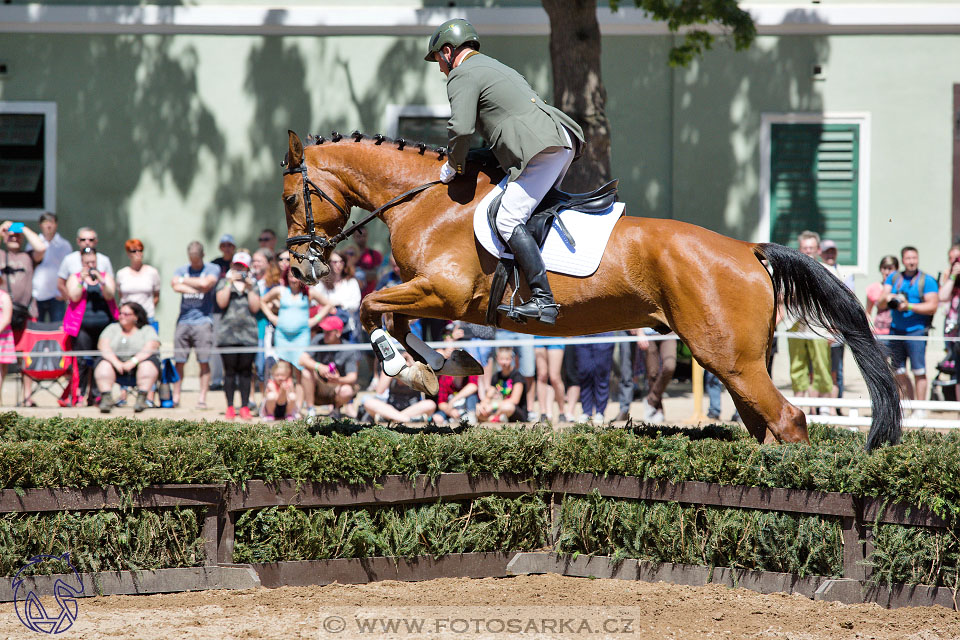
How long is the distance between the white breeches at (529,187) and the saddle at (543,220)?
56 millimetres

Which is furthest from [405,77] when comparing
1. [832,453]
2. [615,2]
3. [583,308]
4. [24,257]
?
[832,453]

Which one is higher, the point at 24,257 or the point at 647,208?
the point at 647,208

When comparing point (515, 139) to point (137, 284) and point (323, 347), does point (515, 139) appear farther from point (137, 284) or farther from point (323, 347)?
point (137, 284)

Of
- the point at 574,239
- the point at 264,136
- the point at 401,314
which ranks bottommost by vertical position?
the point at 401,314

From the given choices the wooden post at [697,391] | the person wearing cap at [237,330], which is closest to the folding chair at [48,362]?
the person wearing cap at [237,330]

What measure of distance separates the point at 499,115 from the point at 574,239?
2.77 ft

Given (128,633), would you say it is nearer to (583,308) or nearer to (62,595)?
(62,595)

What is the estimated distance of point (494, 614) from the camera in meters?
4.91

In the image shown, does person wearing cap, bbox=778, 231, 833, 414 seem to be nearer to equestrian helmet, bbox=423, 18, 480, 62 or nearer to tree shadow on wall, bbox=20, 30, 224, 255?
equestrian helmet, bbox=423, 18, 480, 62

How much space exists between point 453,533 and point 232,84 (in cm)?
1117

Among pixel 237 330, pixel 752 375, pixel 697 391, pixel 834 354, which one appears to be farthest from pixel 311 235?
pixel 834 354

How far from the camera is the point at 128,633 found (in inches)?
177

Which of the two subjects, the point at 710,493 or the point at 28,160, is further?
the point at 28,160

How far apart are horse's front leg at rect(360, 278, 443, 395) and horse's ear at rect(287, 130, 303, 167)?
1.08 meters
